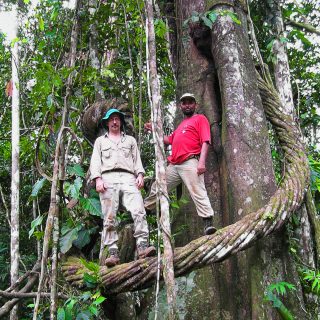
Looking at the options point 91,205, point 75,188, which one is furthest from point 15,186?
point 75,188

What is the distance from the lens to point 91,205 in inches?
126

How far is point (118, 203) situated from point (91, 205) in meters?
0.25

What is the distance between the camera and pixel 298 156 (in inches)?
129

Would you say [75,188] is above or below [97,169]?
below

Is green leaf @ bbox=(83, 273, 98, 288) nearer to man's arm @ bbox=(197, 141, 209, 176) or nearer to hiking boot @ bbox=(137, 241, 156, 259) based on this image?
hiking boot @ bbox=(137, 241, 156, 259)

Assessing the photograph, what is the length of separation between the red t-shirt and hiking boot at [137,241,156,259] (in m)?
0.76

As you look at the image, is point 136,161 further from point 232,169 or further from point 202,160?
point 232,169

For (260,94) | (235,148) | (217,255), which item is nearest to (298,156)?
(235,148)

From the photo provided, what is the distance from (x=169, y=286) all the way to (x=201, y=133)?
1575 millimetres

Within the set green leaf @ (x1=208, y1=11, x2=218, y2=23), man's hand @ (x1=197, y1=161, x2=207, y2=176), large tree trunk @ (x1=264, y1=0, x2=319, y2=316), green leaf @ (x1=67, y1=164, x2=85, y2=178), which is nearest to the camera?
green leaf @ (x1=67, y1=164, x2=85, y2=178)

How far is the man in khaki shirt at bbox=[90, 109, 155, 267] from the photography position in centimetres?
297

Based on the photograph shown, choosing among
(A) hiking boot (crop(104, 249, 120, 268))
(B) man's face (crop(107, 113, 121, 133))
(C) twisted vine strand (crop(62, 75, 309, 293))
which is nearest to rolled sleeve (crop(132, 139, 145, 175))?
(B) man's face (crop(107, 113, 121, 133))

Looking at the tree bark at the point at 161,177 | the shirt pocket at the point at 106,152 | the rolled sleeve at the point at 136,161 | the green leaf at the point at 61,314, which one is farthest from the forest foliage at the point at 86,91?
the tree bark at the point at 161,177

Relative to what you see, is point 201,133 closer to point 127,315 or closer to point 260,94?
point 260,94
